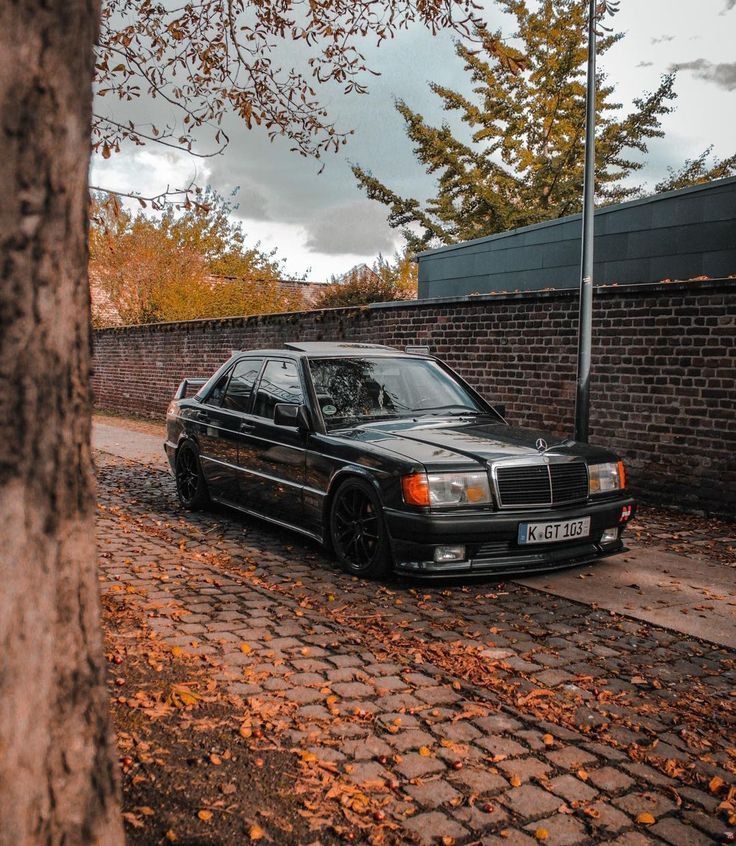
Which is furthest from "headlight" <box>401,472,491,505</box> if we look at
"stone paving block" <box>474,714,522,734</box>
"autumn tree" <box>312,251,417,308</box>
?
"autumn tree" <box>312,251,417,308</box>

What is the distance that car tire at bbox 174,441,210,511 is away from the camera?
28.3 feet

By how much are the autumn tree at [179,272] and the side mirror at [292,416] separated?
1939 cm

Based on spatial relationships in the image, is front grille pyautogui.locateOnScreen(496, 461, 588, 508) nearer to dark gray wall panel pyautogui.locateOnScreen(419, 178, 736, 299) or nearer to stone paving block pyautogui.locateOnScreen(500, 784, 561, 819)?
stone paving block pyautogui.locateOnScreen(500, 784, 561, 819)

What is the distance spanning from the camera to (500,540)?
5.87 m

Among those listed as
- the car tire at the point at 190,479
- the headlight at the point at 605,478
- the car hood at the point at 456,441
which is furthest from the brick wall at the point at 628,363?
the car tire at the point at 190,479

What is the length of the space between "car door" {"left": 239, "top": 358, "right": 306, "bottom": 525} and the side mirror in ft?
0.27

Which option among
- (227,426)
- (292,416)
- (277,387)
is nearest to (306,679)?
(292,416)

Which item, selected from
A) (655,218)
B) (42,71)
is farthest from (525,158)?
(42,71)

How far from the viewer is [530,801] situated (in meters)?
3.09

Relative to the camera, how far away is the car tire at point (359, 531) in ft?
19.7

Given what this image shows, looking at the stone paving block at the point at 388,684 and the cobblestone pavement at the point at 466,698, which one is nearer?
the cobblestone pavement at the point at 466,698

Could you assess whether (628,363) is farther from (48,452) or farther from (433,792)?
(48,452)

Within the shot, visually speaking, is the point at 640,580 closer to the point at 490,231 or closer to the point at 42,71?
the point at 42,71

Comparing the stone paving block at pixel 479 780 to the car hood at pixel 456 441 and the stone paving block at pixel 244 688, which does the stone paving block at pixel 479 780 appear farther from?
the car hood at pixel 456 441
